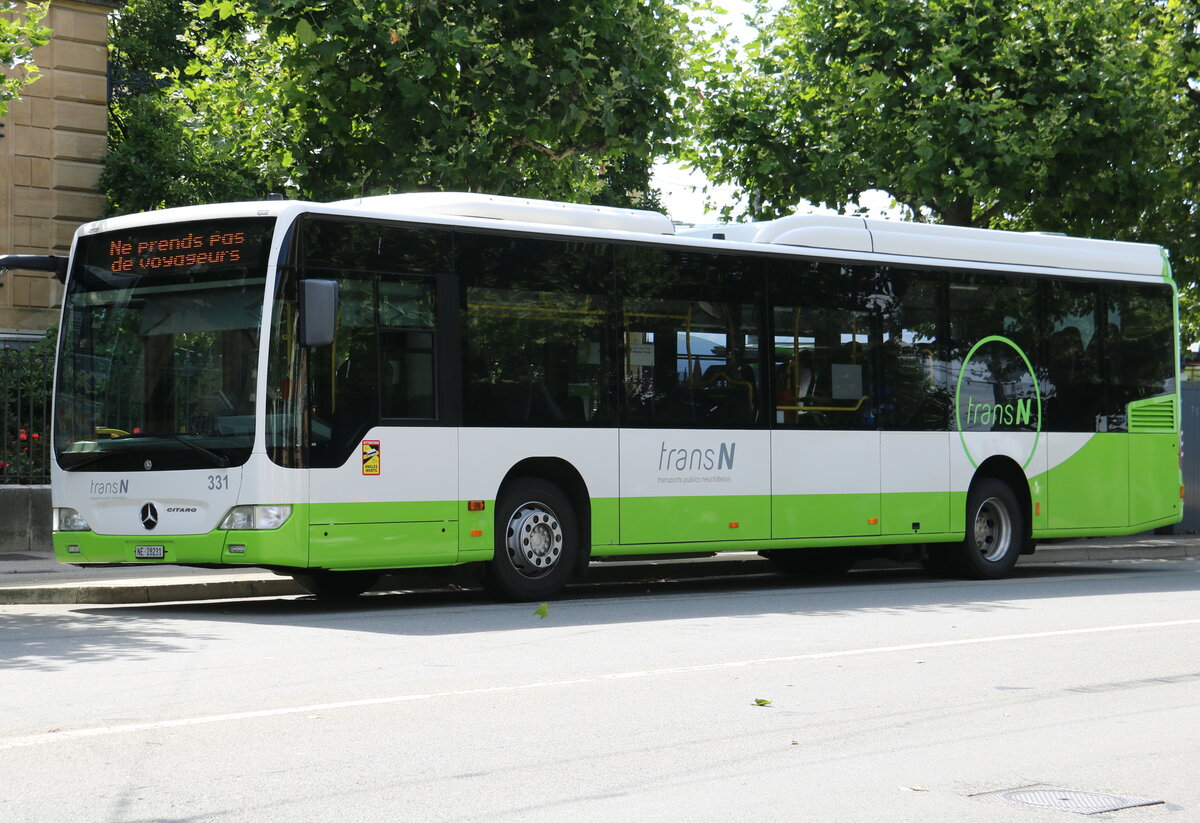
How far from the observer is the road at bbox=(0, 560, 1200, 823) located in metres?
6.08

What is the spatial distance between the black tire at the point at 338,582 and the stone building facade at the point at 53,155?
12162 mm

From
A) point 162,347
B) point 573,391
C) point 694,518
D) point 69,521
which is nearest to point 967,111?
point 694,518

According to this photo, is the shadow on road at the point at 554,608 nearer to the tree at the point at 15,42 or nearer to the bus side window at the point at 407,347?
the bus side window at the point at 407,347

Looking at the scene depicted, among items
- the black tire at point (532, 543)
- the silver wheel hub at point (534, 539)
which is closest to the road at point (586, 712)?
the black tire at point (532, 543)

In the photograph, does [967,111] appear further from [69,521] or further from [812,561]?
[69,521]

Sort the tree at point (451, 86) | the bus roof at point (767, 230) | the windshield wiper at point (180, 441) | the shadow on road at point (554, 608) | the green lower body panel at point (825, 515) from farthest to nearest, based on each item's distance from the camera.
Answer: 1. the tree at point (451, 86)
2. the green lower body panel at point (825, 515)
3. the bus roof at point (767, 230)
4. the windshield wiper at point (180, 441)
5. the shadow on road at point (554, 608)

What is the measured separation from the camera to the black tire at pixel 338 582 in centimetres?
1441

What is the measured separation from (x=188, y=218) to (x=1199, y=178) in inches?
695

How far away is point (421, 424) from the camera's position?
12852 millimetres

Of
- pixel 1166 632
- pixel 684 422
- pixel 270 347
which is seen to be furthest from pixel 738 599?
pixel 270 347

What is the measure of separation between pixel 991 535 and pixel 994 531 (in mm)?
56

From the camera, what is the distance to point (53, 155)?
26.1m

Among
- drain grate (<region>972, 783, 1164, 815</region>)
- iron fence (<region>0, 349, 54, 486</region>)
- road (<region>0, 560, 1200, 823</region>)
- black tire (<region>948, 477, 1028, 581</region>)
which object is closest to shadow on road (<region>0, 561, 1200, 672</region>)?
road (<region>0, 560, 1200, 823</region>)

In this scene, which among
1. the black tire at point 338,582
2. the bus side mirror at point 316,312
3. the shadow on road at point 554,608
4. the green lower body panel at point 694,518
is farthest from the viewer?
the black tire at point 338,582
